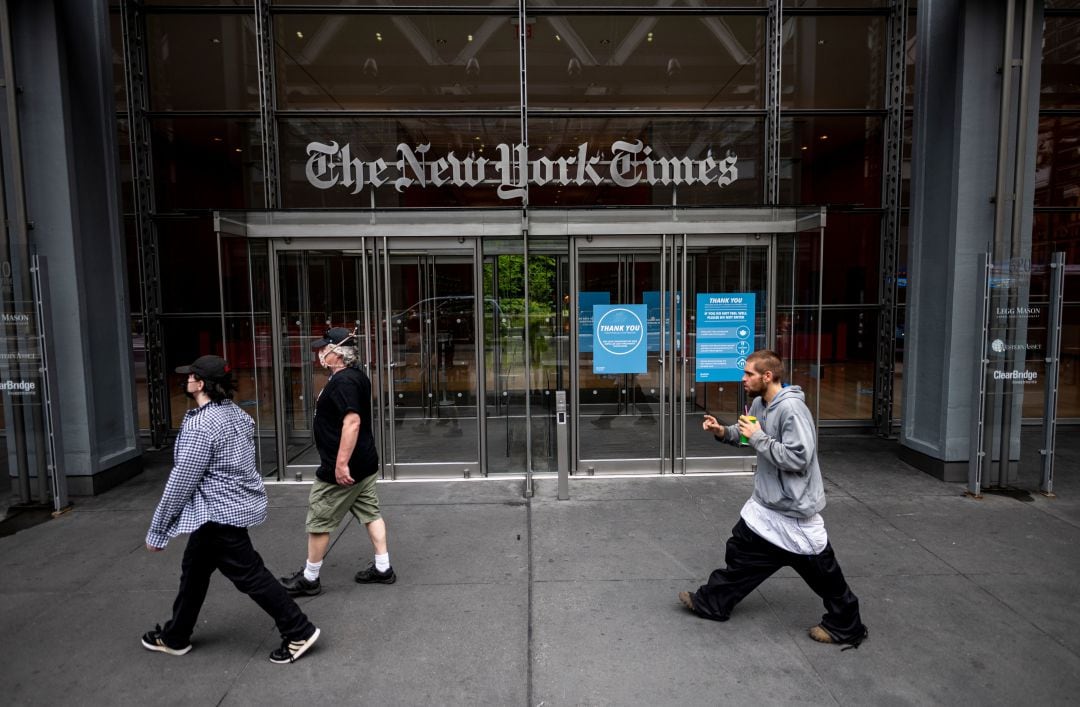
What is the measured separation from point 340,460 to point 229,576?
3.21 ft

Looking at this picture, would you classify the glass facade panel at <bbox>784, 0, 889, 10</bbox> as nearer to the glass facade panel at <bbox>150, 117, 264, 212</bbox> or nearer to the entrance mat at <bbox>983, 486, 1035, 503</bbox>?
the entrance mat at <bbox>983, 486, 1035, 503</bbox>

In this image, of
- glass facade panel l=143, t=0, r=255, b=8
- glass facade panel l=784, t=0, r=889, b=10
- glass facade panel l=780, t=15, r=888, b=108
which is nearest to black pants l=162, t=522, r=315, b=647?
glass facade panel l=143, t=0, r=255, b=8

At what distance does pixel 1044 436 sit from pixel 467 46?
9.21 m

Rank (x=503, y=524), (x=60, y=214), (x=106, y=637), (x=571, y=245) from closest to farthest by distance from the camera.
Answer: (x=106, y=637) → (x=503, y=524) → (x=60, y=214) → (x=571, y=245)

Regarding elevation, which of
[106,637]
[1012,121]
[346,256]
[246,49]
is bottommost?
[106,637]

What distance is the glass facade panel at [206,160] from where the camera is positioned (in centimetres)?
944

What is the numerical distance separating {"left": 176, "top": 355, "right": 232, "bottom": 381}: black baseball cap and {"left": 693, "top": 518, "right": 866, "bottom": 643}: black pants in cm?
327

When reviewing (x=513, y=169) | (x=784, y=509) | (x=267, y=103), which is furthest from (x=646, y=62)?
(x=784, y=509)

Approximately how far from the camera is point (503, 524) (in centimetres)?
595

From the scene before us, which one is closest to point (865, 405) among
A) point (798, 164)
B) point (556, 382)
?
point (798, 164)

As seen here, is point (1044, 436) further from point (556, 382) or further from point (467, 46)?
point (467, 46)

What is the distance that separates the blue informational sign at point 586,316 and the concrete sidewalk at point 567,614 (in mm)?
2148

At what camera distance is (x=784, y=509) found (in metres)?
3.74

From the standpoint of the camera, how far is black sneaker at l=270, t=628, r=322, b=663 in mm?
3680
